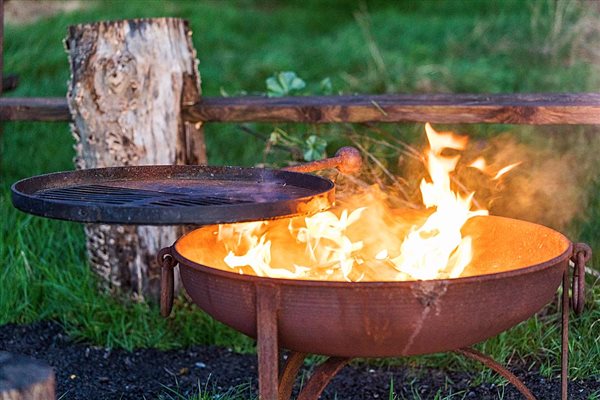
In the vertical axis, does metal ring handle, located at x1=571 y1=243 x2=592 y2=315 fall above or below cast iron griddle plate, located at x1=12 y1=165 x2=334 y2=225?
below

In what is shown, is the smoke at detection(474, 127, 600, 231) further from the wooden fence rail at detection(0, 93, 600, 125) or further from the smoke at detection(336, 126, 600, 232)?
the wooden fence rail at detection(0, 93, 600, 125)

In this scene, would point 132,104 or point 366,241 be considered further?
point 132,104

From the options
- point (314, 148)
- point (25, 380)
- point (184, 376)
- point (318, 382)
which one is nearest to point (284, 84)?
point (314, 148)

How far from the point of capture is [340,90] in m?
4.80

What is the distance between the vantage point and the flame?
2.57 metres

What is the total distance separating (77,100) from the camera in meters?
3.58

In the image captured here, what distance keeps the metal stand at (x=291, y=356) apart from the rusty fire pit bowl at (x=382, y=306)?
25 millimetres

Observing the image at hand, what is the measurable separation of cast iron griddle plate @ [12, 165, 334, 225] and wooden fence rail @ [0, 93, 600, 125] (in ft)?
3.16

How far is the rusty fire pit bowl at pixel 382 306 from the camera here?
6.79 feet

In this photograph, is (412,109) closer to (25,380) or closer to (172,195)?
(172,195)

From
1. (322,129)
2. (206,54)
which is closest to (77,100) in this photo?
(322,129)

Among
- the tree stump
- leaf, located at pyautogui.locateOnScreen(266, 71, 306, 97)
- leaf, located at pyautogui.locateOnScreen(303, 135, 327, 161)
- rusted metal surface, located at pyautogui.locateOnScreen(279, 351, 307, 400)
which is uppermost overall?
leaf, located at pyautogui.locateOnScreen(266, 71, 306, 97)

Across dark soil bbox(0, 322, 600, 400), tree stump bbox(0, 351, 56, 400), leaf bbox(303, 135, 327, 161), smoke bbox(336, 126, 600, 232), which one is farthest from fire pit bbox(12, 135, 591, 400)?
leaf bbox(303, 135, 327, 161)

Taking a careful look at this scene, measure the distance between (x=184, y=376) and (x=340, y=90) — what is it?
76.3 inches
